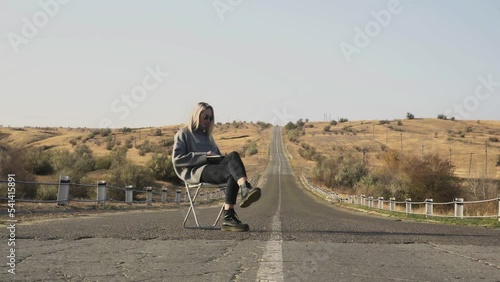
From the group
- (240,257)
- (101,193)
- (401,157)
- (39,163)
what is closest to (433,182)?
(401,157)

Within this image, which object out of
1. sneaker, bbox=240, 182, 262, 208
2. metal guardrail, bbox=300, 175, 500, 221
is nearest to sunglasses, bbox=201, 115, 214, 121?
sneaker, bbox=240, 182, 262, 208

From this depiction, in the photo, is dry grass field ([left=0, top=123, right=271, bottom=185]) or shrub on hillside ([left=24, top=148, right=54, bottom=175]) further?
dry grass field ([left=0, top=123, right=271, bottom=185])

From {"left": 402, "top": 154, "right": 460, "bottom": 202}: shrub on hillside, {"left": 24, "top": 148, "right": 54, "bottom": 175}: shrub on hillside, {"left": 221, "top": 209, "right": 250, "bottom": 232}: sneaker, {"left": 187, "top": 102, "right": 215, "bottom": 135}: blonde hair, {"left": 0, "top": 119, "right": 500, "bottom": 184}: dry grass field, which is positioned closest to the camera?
{"left": 221, "top": 209, "right": 250, "bottom": 232}: sneaker

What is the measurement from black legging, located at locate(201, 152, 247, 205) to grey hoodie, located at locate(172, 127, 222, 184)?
0.47ft

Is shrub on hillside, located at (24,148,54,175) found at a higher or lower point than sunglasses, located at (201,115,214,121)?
lower

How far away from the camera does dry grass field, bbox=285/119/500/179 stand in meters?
75.6

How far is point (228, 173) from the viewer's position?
249 inches

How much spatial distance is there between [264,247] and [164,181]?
42047 millimetres

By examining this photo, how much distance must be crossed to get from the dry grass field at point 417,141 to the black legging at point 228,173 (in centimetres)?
5533

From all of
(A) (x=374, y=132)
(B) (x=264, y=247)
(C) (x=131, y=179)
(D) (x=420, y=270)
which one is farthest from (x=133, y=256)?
(A) (x=374, y=132)

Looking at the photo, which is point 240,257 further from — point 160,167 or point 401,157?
point 401,157

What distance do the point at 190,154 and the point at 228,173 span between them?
2.37 ft

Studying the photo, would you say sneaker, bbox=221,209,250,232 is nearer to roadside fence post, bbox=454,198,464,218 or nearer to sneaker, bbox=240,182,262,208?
sneaker, bbox=240,182,262,208

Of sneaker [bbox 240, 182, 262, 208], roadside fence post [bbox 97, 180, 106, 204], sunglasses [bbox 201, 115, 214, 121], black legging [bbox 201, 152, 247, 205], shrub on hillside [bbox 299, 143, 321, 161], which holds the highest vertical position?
shrub on hillside [bbox 299, 143, 321, 161]
